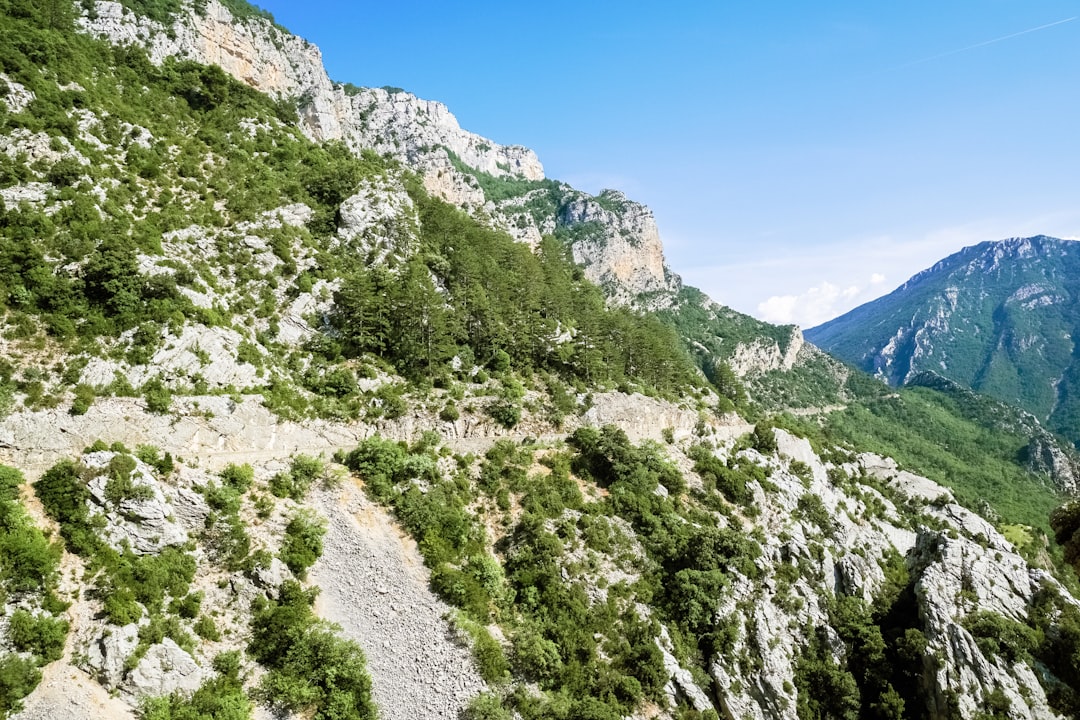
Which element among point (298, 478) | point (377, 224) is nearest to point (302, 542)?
point (298, 478)

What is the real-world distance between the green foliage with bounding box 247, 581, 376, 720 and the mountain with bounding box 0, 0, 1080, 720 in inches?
→ 6.2

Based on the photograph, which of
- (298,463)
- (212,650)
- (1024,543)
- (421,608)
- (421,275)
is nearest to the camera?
(212,650)

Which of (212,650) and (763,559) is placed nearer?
(212,650)

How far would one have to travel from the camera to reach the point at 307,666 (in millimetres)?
25031

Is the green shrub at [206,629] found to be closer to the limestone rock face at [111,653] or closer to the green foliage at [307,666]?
the green foliage at [307,666]

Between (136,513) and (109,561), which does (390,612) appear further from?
(136,513)

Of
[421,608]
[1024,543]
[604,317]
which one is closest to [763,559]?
[421,608]

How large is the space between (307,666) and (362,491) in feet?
41.0

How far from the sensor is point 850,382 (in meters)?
178

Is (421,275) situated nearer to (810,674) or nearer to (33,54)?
(33,54)

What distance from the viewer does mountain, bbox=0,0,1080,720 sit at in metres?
25.5

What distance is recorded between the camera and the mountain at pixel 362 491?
25.5m

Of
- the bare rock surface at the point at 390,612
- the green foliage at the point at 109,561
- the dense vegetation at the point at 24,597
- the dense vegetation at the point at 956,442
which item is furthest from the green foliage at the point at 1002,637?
the dense vegetation at the point at 956,442

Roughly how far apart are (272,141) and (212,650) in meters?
66.9
